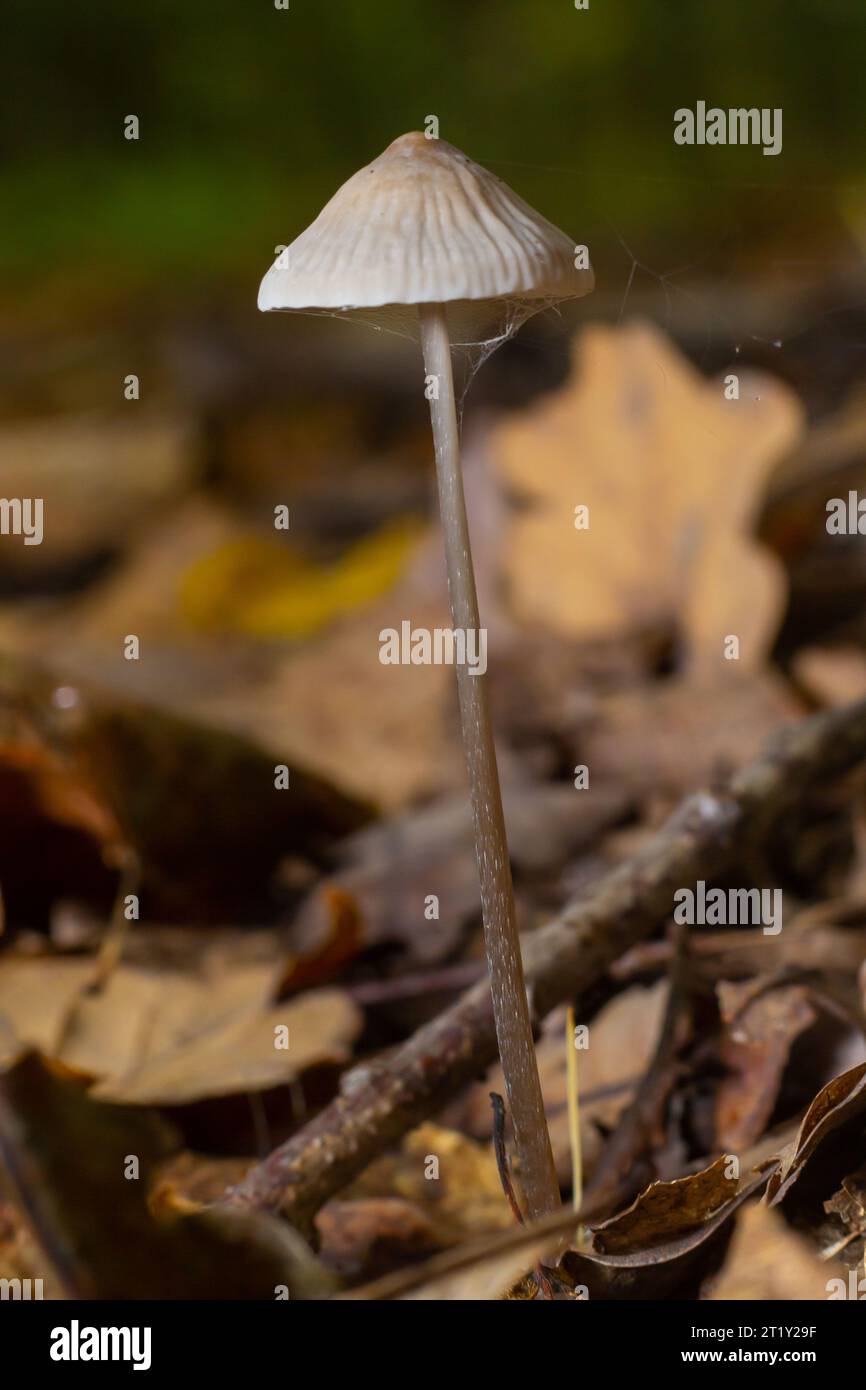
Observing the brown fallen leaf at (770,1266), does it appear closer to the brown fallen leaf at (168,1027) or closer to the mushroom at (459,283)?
the mushroom at (459,283)

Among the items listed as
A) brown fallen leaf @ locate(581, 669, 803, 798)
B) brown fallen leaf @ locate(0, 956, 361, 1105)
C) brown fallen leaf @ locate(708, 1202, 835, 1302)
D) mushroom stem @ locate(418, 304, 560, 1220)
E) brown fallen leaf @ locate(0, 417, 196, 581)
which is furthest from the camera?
brown fallen leaf @ locate(0, 417, 196, 581)

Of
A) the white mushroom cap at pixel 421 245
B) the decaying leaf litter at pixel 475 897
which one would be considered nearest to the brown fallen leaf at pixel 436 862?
the decaying leaf litter at pixel 475 897

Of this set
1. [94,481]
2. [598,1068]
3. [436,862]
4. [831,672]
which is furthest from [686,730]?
[94,481]

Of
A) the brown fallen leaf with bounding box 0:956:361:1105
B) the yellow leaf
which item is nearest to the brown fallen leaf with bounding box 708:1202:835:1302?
the brown fallen leaf with bounding box 0:956:361:1105

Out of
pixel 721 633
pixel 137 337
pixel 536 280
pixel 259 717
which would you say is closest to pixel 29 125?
pixel 137 337

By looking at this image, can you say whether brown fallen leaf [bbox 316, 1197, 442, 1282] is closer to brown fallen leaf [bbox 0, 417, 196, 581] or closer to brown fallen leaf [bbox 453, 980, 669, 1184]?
brown fallen leaf [bbox 453, 980, 669, 1184]

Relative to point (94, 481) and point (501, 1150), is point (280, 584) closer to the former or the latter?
point (94, 481)
